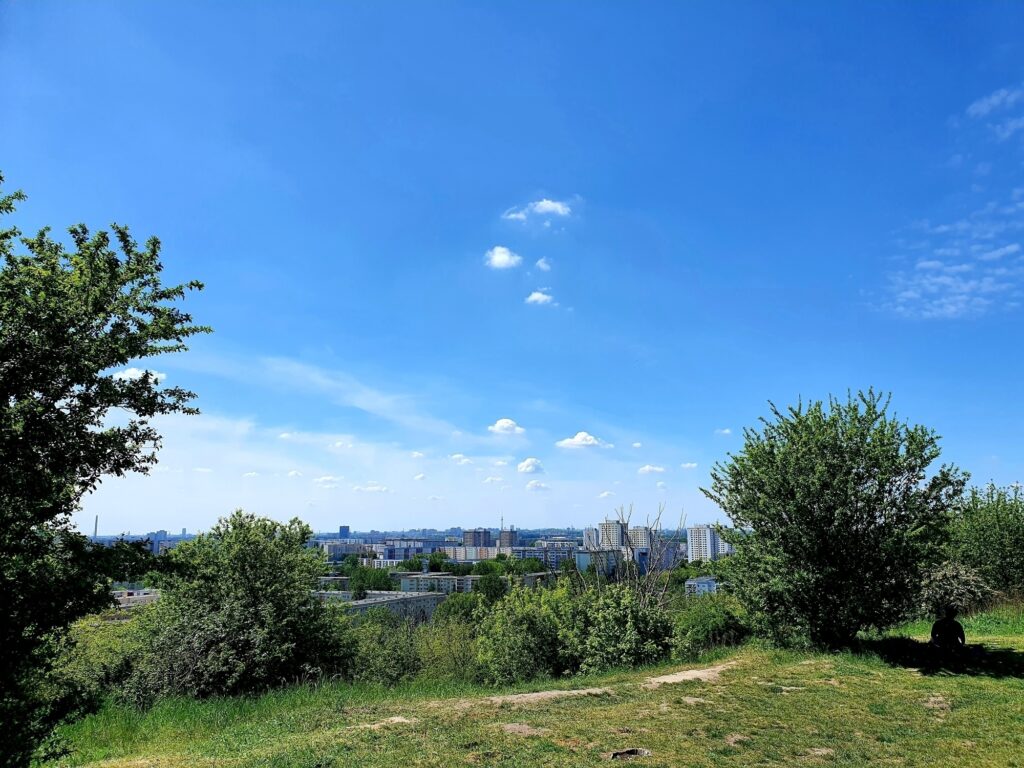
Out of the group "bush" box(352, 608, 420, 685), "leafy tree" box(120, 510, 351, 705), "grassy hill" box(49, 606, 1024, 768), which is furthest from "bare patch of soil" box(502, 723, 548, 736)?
"leafy tree" box(120, 510, 351, 705)

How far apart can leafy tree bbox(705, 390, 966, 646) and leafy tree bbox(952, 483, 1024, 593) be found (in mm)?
13771

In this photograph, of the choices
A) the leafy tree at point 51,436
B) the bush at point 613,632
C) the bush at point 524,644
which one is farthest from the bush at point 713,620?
the leafy tree at point 51,436

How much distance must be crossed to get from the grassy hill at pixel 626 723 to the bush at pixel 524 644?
4.47 m

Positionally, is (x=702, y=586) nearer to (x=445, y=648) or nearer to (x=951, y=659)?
(x=445, y=648)

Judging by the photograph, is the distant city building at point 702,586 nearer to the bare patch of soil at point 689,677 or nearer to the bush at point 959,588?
the bare patch of soil at point 689,677

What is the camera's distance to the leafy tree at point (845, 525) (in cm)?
1411

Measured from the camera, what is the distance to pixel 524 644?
58.0 ft

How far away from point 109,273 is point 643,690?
11168 millimetres

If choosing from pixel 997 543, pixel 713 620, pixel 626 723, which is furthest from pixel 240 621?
pixel 997 543

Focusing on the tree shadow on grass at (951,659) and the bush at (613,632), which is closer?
the tree shadow on grass at (951,659)

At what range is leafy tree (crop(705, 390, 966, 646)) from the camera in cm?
1411

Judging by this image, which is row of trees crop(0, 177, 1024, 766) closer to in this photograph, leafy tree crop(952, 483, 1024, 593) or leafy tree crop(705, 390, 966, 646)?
leafy tree crop(705, 390, 966, 646)

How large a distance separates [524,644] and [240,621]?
802 centimetres

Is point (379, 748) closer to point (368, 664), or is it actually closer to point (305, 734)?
point (305, 734)
